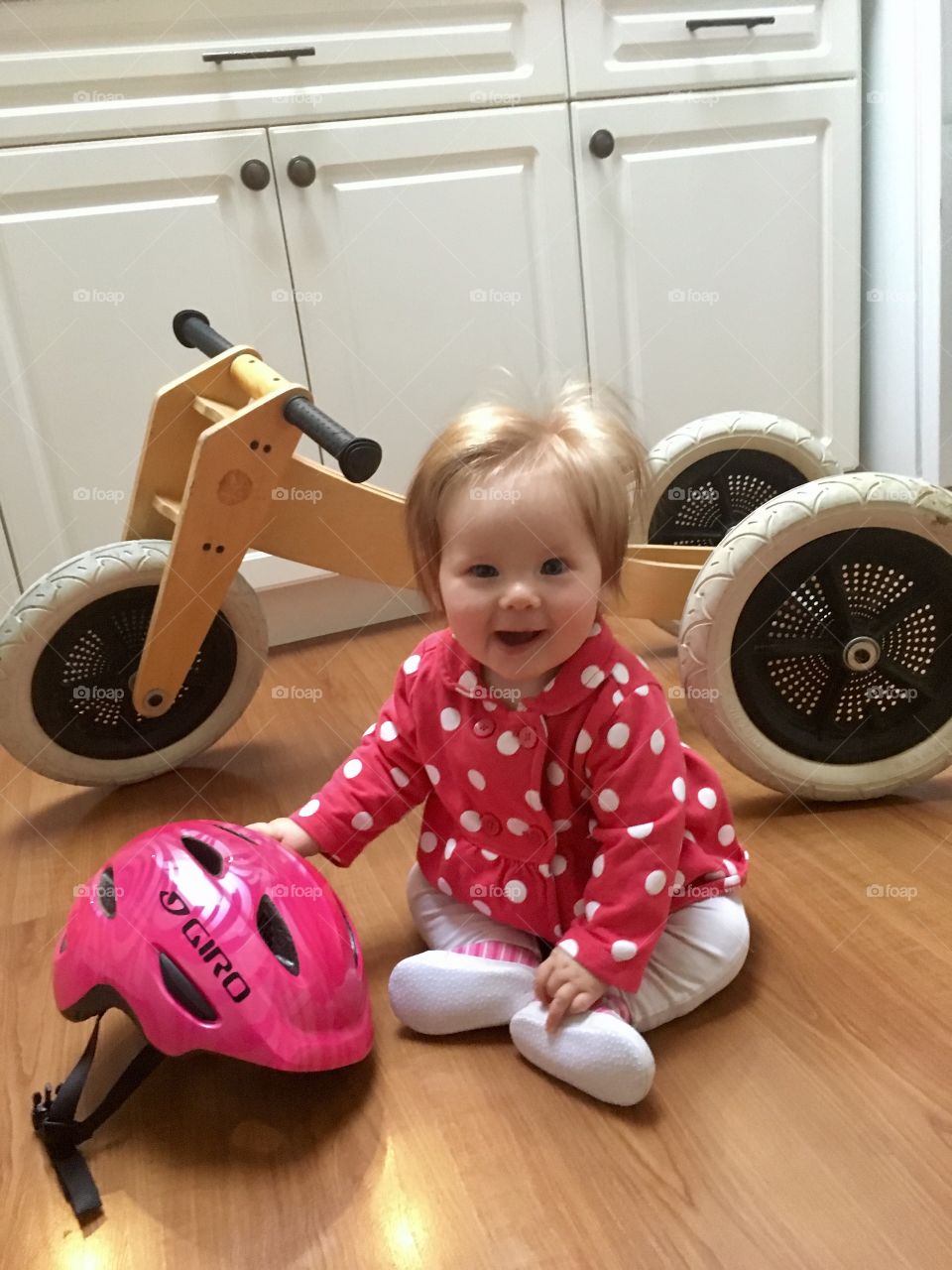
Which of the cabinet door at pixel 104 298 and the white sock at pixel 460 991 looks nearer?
the white sock at pixel 460 991

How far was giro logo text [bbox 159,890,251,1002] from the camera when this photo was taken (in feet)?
2.30

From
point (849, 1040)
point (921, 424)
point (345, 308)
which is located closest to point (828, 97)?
point (921, 424)

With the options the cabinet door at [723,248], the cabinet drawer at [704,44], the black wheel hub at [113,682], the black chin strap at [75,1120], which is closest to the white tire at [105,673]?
the black wheel hub at [113,682]

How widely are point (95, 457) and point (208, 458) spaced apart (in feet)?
1.78

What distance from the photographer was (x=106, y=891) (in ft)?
2.50

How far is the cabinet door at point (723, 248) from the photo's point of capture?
1.65 metres

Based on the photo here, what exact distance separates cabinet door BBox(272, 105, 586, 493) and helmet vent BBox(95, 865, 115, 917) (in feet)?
3.10

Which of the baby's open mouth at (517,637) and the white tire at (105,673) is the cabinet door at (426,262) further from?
the baby's open mouth at (517,637)

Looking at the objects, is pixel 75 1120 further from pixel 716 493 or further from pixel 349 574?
pixel 716 493

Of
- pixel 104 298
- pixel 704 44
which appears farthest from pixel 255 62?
pixel 704 44

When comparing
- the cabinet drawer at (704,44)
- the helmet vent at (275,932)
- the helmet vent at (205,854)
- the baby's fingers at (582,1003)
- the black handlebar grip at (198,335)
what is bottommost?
the baby's fingers at (582,1003)

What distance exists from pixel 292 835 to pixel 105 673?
1.39ft

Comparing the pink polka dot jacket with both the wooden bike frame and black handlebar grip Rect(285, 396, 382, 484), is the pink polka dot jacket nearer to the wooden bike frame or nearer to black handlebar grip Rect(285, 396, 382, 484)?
black handlebar grip Rect(285, 396, 382, 484)

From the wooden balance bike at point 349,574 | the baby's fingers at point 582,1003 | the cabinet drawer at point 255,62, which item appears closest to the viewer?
the baby's fingers at point 582,1003
